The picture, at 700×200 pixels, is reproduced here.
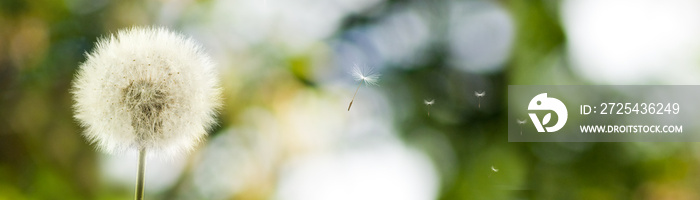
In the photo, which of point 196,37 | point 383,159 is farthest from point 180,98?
point 383,159

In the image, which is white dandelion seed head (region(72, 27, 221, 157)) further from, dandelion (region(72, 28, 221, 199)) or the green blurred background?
the green blurred background

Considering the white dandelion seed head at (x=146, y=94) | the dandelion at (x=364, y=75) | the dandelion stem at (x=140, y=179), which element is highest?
the dandelion at (x=364, y=75)

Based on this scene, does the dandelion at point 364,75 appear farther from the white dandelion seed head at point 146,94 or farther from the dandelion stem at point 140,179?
the dandelion stem at point 140,179

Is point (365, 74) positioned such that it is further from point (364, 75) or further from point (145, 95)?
point (145, 95)

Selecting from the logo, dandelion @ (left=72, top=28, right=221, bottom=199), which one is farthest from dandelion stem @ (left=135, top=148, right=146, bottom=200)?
the logo

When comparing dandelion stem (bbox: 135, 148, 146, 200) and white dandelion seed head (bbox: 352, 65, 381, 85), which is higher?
white dandelion seed head (bbox: 352, 65, 381, 85)

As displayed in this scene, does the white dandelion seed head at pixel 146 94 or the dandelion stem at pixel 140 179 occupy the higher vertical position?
the white dandelion seed head at pixel 146 94

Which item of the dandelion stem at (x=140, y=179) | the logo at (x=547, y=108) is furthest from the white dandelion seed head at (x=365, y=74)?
the dandelion stem at (x=140, y=179)
